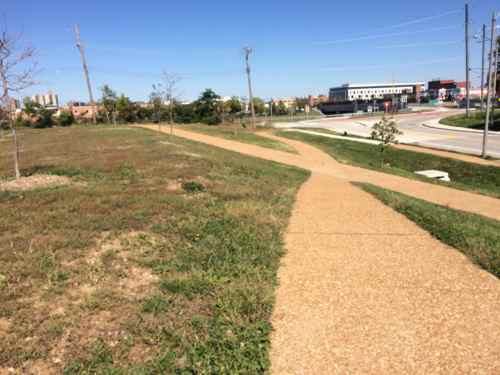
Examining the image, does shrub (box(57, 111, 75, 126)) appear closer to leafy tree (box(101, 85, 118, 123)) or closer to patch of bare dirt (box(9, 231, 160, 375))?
leafy tree (box(101, 85, 118, 123))

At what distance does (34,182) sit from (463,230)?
950 centimetres

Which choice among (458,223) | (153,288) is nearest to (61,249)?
(153,288)

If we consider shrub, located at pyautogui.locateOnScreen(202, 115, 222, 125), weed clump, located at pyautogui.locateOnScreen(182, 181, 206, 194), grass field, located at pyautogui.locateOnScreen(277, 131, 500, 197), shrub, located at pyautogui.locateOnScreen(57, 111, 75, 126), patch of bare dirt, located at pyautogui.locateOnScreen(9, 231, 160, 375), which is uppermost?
shrub, located at pyautogui.locateOnScreen(57, 111, 75, 126)

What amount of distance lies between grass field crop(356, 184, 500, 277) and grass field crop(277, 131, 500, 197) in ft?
18.9

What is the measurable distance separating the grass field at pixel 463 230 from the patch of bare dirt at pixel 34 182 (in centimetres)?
803

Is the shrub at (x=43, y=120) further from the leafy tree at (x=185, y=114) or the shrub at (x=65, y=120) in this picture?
the leafy tree at (x=185, y=114)

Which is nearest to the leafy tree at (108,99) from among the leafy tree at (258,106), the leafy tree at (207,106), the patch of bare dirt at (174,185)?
the leafy tree at (207,106)

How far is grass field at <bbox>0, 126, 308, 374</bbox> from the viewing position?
3.02 m

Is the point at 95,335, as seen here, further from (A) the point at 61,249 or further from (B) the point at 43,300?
(A) the point at 61,249

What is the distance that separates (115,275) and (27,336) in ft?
3.92

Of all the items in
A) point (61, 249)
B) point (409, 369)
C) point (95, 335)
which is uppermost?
point (61, 249)

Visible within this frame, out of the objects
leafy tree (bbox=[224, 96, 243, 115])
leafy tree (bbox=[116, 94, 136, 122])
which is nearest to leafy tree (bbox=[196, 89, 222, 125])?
leafy tree (bbox=[116, 94, 136, 122])

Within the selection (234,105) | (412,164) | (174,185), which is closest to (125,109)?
(234,105)

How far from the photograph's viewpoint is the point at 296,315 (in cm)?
378
